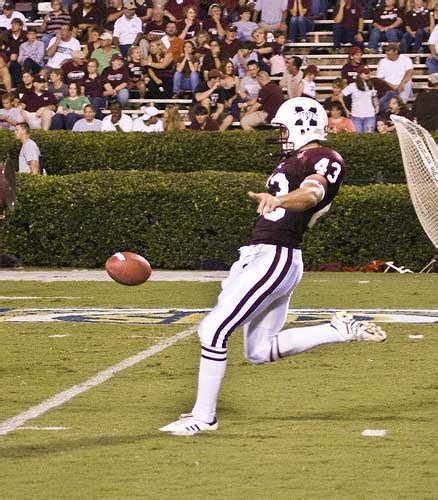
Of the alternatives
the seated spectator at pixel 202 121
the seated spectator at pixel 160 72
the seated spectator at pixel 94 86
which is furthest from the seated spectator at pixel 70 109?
the seated spectator at pixel 202 121

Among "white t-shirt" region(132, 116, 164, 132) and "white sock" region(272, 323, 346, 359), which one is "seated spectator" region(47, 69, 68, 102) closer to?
"white t-shirt" region(132, 116, 164, 132)

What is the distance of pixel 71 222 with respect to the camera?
57.2 feet

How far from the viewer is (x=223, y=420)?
767 centimetres

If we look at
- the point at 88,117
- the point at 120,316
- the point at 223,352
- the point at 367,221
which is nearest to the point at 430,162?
the point at 120,316

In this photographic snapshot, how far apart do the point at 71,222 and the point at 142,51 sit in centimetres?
593

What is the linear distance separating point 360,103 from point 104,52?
440 cm

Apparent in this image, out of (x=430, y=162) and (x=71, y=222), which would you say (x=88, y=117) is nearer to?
(x=71, y=222)

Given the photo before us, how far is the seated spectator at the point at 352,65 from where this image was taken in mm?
21223

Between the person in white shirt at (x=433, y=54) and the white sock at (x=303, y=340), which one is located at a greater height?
the white sock at (x=303, y=340)

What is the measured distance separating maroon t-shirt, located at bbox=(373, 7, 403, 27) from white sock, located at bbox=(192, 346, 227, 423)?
51.7 ft

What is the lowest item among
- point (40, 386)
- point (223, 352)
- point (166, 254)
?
point (166, 254)

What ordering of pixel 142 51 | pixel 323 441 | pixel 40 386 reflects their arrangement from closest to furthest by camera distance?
1. pixel 323 441
2. pixel 40 386
3. pixel 142 51

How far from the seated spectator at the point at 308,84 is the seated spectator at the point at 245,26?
6.20 feet

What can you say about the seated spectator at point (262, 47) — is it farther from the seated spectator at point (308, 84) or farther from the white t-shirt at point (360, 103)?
the white t-shirt at point (360, 103)
